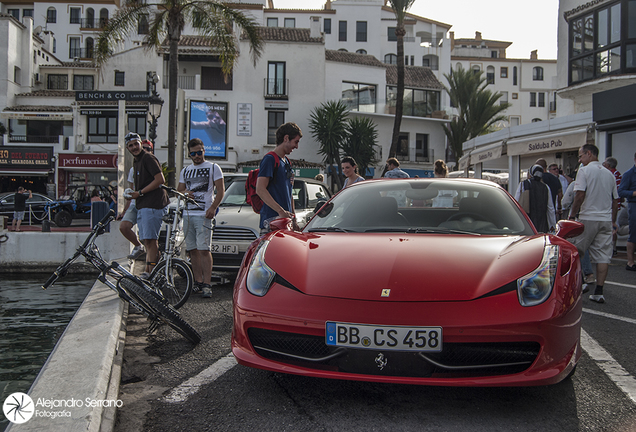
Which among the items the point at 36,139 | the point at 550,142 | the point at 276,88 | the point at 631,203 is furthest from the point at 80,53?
the point at 631,203

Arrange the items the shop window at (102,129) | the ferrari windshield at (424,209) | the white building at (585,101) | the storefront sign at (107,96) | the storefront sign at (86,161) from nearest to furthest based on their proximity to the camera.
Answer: the ferrari windshield at (424,209)
the white building at (585,101)
the storefront sign at (86,161)
the storefront sign at (107,96)
the shop window at (102,129)

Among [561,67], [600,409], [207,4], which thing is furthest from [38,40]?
[600,409]

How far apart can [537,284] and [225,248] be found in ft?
15.3

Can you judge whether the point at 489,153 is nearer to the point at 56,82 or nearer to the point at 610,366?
the point at 610,366

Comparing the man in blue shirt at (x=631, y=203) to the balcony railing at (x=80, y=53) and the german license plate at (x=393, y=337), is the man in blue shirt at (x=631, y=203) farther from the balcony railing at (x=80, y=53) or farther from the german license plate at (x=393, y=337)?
the balcony railing at (x=80, y=53)

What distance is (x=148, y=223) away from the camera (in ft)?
19.0

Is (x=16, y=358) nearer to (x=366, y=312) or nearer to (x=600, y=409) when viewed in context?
(x=366, y=312)

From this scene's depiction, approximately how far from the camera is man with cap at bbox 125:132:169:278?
5793 millimetres

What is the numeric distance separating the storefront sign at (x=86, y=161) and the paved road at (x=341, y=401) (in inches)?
1302

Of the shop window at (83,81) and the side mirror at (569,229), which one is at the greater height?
the shop window at (83,81)

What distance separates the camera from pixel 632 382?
309 centimetres

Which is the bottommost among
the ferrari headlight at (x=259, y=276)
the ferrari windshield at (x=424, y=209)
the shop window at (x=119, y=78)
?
the ferrari headlight at (x=259, y=276)

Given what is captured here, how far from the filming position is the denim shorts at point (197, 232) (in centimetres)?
577

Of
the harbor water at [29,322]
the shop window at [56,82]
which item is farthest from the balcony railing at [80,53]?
the harbor water at [29,322]
